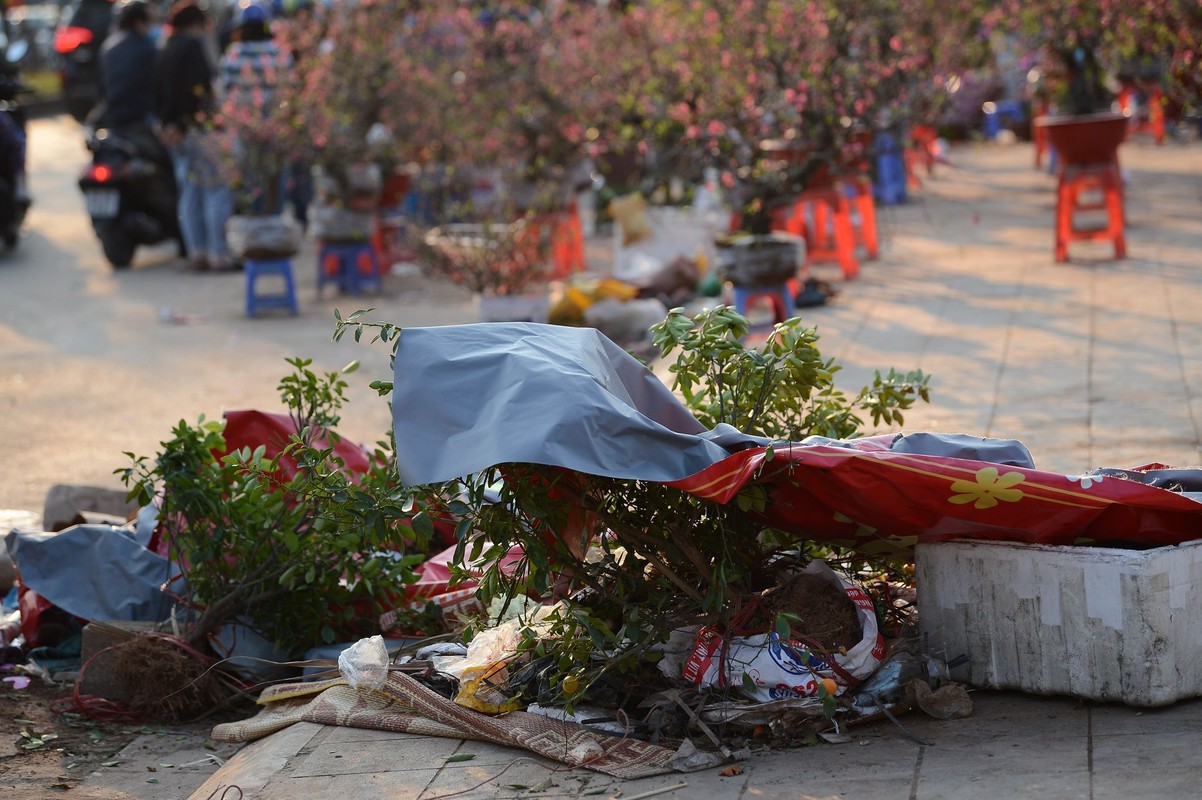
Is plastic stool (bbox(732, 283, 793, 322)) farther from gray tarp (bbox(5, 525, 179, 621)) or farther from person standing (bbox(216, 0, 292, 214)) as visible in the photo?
gray tarp (bbox(5, 525, 179, 621))

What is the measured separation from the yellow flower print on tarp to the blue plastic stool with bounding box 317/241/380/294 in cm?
802

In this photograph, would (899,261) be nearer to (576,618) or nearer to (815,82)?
(815,82)

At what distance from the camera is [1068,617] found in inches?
136

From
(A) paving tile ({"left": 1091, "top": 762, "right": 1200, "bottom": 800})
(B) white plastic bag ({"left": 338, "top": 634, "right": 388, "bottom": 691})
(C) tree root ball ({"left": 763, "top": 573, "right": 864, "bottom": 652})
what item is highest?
(C) tree root ball ({"left": 763, "top": 573, "right": 864, "bottom": 652})

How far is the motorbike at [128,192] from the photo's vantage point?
11.9 m

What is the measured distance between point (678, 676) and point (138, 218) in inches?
393

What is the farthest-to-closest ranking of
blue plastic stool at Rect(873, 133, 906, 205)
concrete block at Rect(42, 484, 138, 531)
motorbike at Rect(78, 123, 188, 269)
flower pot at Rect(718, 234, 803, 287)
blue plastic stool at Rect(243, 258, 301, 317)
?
blue plastic stool at Rect(873, 133, 906, 205), motorbike at Rect(78, 123, 188, 269), blue plastic stool at Rect(243, 258, 301, 317), flower pot at Rect(718, 234, 803, 287), concrete block at Rect(42, 484, 138, 531)

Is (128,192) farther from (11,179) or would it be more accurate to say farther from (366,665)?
(366,665)

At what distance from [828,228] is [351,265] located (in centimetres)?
396

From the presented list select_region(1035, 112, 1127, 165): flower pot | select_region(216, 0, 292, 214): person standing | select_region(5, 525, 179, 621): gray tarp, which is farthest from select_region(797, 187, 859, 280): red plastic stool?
select_region(5, 525, 179, 621): gray tarp

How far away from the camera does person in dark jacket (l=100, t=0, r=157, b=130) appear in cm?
1220

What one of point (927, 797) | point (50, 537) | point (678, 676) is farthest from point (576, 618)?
point (50, 537)

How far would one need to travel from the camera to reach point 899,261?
10.9m

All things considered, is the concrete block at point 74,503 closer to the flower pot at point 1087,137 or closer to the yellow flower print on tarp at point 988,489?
the yellow flower print on tarp at point 988,489
